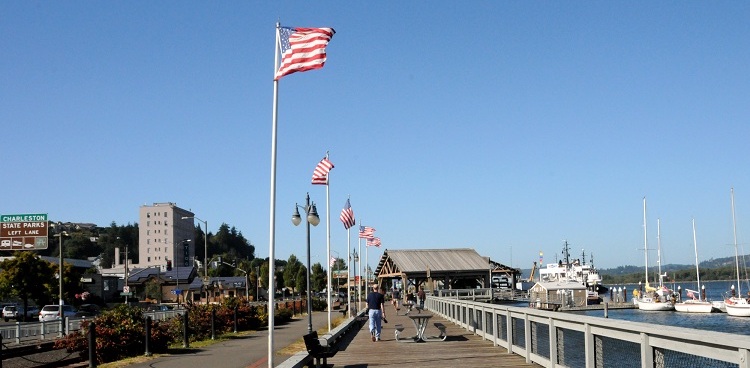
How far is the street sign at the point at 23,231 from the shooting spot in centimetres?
3550

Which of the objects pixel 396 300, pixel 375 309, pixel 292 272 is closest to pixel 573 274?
pixel 292 272

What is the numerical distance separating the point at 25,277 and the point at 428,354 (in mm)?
62882

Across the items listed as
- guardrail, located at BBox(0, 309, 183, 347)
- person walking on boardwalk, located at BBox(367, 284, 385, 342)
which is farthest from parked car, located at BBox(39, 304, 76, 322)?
person walking on boardwalk, located at BBox(367, 284, 385, 342)

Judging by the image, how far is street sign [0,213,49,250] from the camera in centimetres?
3550

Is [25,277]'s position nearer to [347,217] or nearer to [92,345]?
[347,217]

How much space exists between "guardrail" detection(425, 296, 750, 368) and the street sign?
77.2ft

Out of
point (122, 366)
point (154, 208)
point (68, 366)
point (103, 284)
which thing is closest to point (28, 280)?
point (103, 284)

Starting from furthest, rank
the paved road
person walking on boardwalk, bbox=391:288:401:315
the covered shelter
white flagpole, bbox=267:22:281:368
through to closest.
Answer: the covered shelter, person walking on boardwalk, bbox=391:288:401:315, the paved road, white flagpole, bbox=267:22:281:368

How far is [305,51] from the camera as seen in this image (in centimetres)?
1581

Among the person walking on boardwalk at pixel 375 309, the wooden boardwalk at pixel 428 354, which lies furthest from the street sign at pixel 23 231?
the person walking on boardwalk at pixel 375 309

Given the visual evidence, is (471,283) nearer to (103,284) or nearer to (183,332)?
(103,284)

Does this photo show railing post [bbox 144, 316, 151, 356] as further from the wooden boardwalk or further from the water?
the water

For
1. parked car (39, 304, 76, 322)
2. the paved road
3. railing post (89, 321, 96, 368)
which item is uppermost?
railing post (89, 321, 96, 368)

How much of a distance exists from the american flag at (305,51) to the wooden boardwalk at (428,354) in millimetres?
6343
